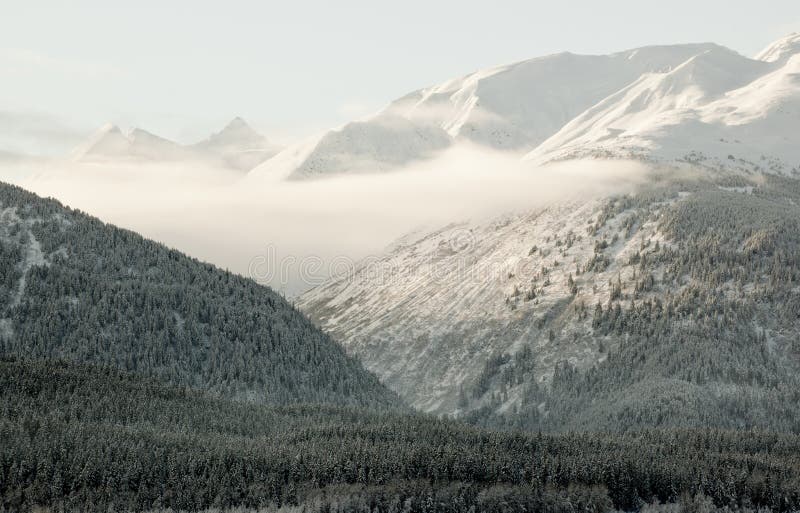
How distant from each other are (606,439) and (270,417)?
6704 centimetres

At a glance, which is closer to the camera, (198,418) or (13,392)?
(13,392)

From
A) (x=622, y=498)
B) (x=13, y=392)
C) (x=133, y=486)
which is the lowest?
(x=622, y=498)

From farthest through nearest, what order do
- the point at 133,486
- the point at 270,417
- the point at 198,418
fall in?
the point at 270,417, the point at 198,418, the point at 133,486

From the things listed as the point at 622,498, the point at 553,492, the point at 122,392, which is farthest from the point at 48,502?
the point at 622,498

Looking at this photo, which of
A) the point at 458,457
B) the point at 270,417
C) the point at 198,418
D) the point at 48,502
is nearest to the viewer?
the point at 48,502

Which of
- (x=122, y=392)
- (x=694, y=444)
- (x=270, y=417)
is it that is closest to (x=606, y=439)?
(x=694, y=444)

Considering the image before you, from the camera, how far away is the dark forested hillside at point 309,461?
13462 centimetres

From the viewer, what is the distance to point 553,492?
152375mm

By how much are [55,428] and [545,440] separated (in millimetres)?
85438

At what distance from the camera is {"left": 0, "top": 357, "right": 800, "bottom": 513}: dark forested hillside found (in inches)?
5300

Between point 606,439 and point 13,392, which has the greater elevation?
point 13,392

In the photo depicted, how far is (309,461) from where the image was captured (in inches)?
5930

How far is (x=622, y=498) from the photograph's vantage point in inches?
6147

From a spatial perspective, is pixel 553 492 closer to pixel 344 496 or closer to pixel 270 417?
pixel 344 496
